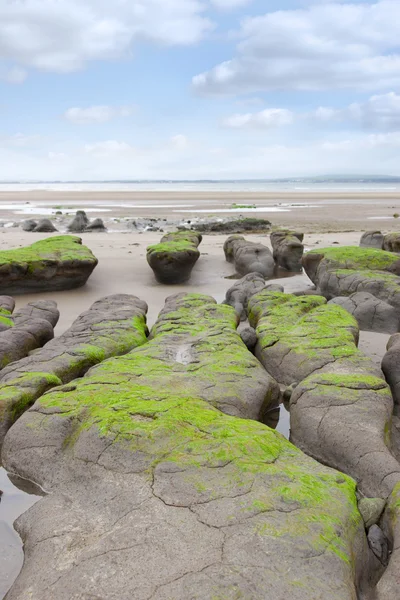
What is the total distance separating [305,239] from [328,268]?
7321mm

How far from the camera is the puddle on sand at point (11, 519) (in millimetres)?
2969

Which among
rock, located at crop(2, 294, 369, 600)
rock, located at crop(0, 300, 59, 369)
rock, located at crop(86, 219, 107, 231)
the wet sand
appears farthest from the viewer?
rock, located at crop(86, 219, 107, 231)

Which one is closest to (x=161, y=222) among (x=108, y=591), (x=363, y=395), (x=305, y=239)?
(x=305, y=239)

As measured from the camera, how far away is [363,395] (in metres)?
4.57

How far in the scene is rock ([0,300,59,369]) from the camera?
246 inches

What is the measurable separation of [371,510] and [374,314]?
503cm

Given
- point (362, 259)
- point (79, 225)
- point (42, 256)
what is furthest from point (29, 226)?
point (362, 259)

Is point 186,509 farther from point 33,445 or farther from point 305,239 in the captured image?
point 305,239

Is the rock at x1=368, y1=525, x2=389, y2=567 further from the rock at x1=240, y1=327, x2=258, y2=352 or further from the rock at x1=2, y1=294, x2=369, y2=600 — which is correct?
the rock at x1=240, y1=327, x2=258, y2=352

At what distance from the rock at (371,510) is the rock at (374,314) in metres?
4.80

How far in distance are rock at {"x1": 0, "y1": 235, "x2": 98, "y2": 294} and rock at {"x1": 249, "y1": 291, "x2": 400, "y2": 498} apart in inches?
197

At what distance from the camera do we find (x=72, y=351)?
5.90 m

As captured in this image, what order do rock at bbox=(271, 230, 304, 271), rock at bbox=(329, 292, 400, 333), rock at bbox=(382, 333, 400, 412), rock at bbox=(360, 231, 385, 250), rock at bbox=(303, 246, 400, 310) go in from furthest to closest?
rock at bbox=(360, 231, 385, 250) → rock at bbox=(271, 230, 304, 271) → rock at bbox=(303, 246, 400, 310) → rock at bbox=(329, 292, 400, 333) → rock at bbox=(382, 333, 400, 412)

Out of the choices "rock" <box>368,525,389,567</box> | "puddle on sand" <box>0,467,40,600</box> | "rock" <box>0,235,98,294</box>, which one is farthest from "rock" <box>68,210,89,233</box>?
"rock" <box>368,525,389,567</box>
